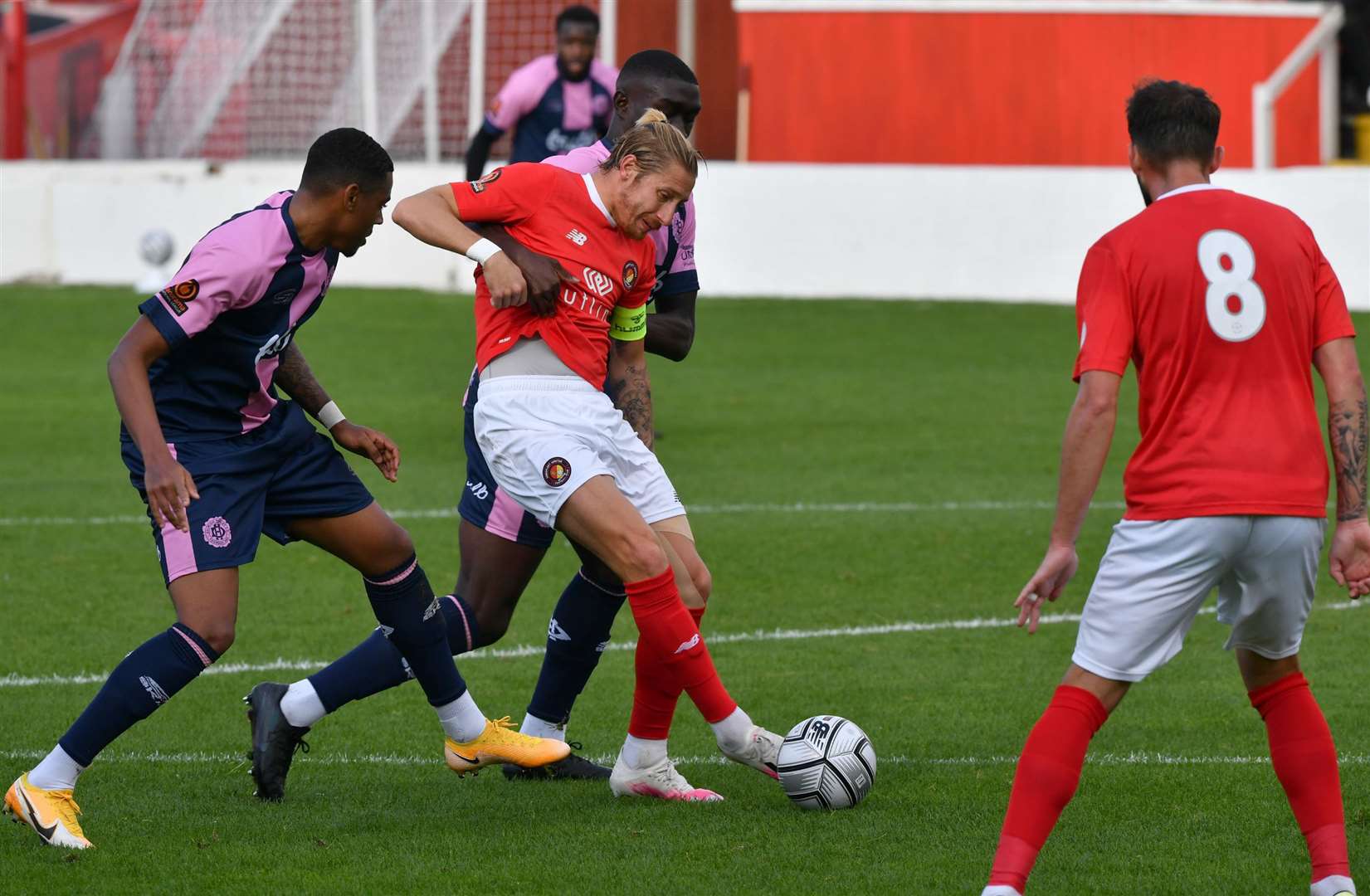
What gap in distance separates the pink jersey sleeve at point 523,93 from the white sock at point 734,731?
9.11 meters

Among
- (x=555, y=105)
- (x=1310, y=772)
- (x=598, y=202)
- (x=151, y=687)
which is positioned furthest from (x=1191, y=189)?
(x=555, y=105)

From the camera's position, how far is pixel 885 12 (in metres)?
20.8

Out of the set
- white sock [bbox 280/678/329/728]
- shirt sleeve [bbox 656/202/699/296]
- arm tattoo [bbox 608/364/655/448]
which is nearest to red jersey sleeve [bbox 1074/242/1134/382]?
arm tattoo [bbox 608/364/655/448]

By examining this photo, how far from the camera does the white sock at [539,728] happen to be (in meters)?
6.05

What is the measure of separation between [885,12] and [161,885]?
17350 mm

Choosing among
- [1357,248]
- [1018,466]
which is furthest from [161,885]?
[1357,248]

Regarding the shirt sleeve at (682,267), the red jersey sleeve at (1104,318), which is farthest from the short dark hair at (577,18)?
the red jersey sleeve at (1104,318)

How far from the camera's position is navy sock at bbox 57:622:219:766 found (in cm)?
509

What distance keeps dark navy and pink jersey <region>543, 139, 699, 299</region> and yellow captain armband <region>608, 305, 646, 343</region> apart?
0.49 feet

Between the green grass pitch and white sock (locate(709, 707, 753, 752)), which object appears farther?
white sock (locate(709, 707, 753, 752))

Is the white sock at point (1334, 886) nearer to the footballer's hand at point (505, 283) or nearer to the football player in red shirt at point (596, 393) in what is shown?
the football player in red shirt at point (596, 393)

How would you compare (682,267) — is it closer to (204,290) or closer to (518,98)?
(204,290)

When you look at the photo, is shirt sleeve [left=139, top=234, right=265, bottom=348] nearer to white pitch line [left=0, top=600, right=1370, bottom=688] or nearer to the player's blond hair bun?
the player's blond hair bun

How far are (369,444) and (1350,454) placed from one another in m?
2.79
